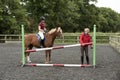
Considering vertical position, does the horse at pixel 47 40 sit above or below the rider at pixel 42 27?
below

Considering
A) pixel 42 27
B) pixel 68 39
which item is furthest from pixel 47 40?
pixel 68 39

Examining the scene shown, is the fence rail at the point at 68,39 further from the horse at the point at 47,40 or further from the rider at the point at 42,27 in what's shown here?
the rider at the point at 42,27

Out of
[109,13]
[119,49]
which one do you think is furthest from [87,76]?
[109,13]

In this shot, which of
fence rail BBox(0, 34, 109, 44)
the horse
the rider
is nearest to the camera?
the rider

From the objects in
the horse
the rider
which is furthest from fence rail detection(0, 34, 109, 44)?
the rider

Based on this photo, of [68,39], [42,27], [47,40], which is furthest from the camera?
[68,39]

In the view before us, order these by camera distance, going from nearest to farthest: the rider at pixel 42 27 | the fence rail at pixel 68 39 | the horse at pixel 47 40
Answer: the rider at pixel 42 27 → the horse at pixel 47 40 → the fence rail at pixel 68 39

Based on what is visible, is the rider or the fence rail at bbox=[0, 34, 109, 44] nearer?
the rider

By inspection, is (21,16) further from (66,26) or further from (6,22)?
(66,26)

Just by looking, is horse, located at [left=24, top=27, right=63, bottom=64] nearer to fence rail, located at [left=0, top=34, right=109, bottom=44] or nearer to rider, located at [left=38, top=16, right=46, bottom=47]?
rider, located at [left=38, top=16, right=46, bottom=47]

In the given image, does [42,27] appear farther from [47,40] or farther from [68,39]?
[68,39]

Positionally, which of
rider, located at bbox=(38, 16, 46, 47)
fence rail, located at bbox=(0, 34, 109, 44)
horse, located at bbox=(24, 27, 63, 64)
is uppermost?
rider, located at bbox=(38, 16, 46, 47)

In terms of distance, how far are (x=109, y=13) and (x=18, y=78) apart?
5013 inches

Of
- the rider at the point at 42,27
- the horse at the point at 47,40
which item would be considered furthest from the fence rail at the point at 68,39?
the rider at the point at 42,27
